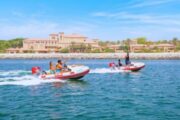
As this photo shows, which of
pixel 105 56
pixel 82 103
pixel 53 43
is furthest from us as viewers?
pixel 53 43

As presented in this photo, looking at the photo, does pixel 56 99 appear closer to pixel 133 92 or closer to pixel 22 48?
pixel 133 92

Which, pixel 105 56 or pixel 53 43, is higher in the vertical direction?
pixel 53 43

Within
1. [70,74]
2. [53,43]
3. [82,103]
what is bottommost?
[82,103]

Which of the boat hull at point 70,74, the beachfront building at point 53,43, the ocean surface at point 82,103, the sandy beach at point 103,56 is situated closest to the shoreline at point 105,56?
the sandy beach at point 103,56

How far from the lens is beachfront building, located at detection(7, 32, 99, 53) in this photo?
555 feet

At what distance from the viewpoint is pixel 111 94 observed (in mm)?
22844

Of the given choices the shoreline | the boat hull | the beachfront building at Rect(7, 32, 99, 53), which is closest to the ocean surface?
the boat hull

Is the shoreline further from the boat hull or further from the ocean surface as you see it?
the ocean surface

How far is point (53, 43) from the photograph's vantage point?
186250mm

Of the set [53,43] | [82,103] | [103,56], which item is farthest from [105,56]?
[82,103]

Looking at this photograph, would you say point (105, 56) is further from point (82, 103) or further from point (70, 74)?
point (82, 103)

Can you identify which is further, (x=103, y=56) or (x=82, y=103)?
→ (x=103, y=56)

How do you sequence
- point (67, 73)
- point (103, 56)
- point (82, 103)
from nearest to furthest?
point (82, 103) < point (67, 73) < point (103, 56)

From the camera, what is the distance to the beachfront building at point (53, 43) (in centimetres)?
16919
